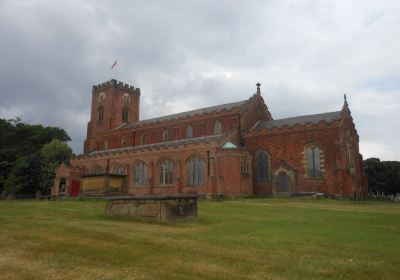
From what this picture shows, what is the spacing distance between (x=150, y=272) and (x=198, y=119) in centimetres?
4303

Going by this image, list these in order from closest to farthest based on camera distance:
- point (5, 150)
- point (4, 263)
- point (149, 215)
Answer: point (4, 263) → point (149, 215) → point (5, 150)

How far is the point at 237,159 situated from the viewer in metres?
39.0

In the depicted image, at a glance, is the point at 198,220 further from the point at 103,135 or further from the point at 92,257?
the point at 103,135

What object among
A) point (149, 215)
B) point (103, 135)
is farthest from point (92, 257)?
point (103, 135)

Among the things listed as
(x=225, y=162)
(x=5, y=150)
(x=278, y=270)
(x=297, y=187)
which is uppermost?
(x=5, y=150)

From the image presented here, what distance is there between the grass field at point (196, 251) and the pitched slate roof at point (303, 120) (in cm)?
2639

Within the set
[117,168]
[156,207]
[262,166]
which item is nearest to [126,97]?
[117,168]

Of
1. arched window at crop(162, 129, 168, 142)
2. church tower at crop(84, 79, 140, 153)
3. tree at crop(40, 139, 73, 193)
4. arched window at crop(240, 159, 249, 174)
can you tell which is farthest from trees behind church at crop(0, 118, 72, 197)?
arched window at crop(240, 159, 249, 174)

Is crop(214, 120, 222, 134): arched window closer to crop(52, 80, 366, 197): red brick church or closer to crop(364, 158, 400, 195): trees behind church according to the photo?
crop(52, 80, 366, 197): red brick church

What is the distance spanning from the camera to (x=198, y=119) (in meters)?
50.2

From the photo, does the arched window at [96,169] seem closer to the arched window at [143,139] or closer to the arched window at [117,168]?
the arched window at [117,168]

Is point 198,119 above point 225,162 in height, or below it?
above

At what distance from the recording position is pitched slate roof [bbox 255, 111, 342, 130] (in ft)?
133

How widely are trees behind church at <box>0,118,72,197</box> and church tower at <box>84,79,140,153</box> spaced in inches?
215
